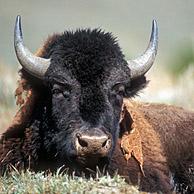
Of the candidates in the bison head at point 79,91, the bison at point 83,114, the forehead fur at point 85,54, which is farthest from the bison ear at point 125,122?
the forehead fur at point 85,54

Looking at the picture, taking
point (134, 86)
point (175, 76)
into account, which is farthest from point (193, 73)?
point (134, 86)

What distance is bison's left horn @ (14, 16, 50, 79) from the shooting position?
34.3 ft

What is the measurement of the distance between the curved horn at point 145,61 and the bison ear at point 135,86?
0.11 meters

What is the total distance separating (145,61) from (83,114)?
1.73 metres

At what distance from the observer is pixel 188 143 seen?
12.7 meters

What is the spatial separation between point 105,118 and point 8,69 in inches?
573

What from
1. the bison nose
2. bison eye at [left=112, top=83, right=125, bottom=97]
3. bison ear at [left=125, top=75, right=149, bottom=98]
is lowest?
the bison nose

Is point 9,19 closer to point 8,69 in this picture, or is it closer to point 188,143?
point 8,69

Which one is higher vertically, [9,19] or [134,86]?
[9,19]

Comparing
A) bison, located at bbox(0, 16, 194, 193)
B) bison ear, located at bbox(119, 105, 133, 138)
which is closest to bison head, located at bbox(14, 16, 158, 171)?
bison, located at bbox(0, 16, 194, 193)

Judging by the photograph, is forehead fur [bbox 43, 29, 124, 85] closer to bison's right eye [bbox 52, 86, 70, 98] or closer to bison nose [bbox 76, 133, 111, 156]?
bison's right eye [bbox 52, 86, 70, 98]

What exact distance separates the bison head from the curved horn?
18mm

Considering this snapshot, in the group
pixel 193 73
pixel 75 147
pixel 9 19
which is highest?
pixel 9 19

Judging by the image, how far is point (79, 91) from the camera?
10.0 metres
